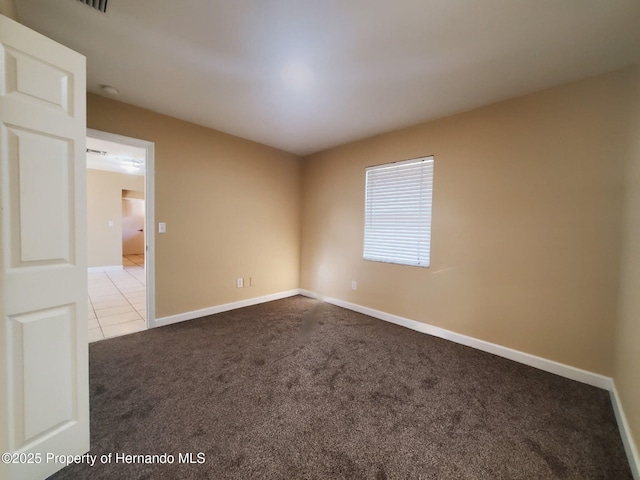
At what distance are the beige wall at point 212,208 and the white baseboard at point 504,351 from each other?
1.85 metres

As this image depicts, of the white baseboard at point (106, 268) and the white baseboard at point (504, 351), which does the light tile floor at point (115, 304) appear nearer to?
the white baseboard at point (106, 268)

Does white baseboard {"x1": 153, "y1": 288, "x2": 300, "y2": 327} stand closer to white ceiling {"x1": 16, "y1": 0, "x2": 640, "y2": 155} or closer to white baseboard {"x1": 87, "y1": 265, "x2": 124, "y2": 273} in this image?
white ceiling {"x1": 16, "y1": 0, "x2": 640, "y2": 155}

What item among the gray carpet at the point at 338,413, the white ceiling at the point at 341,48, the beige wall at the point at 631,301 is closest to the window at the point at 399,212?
the white ceiling at the point at 341,48

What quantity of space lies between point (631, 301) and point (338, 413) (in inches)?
80.9

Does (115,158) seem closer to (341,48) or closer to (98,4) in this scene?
(98,4)

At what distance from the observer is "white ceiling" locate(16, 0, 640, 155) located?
1482 mm

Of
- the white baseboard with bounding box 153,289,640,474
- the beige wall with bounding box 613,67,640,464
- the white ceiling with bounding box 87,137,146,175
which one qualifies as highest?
the white ceiling with bounding box 87,137,146,175

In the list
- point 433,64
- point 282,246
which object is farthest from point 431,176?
point 282,246

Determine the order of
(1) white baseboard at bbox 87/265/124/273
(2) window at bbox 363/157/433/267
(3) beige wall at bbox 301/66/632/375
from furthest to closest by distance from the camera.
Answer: (1) white baseboard at bbox 87/265/124/273 < (2) window at bbox 363/157/433/267 < (3) beige wall at bbox 301/66/632/375

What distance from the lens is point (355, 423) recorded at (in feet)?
5.20

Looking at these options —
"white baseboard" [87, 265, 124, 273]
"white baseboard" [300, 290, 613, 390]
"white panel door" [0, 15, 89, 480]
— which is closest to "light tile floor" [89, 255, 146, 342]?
"white baseboard" [87, 265, 124, 273]

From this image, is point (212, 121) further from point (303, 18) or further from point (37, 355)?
point (37, 355)

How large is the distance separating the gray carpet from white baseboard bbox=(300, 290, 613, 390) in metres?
0.08

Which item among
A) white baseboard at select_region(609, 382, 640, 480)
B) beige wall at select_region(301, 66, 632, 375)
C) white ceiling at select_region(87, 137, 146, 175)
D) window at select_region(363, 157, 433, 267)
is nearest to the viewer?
white baseboard at select_region(609, 382, 640, 480)
